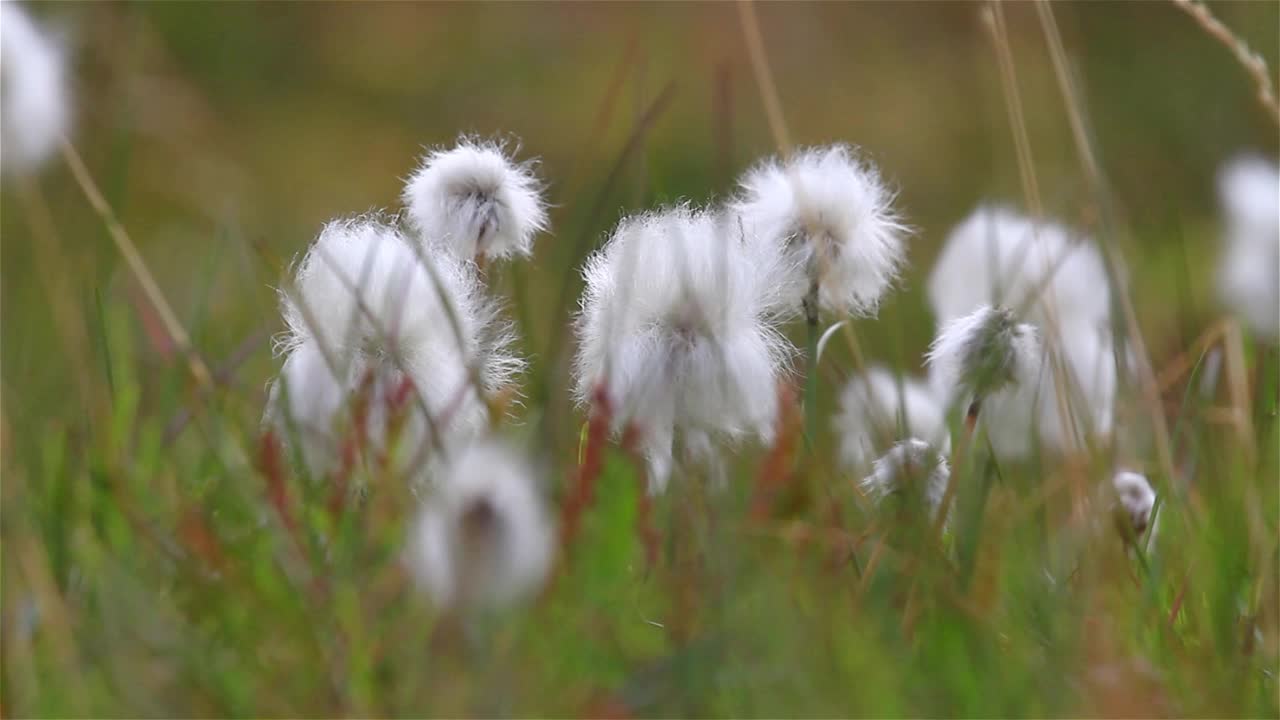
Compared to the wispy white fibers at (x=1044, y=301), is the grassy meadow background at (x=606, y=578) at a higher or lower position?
lower

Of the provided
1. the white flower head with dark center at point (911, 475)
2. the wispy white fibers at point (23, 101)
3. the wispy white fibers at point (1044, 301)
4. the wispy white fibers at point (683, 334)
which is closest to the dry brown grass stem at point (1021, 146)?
the wispy white fibers at point (1044, 301)

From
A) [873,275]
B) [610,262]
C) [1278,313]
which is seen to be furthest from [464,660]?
[1278,313]

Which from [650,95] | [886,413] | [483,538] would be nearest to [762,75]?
[886,413]

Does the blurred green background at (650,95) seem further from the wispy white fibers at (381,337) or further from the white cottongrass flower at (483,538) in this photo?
the white cottongrass flower at (483,538)

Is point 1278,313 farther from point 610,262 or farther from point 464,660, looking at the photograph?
point 464,660

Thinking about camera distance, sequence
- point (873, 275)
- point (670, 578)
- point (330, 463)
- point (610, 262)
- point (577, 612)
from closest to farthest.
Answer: point (577, 612)
point (670, 578)
point (330, 463)
point (610, 262)
point (873, 275)

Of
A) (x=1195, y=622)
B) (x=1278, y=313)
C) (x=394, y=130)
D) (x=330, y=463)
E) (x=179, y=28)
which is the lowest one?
(x=1195, y=622)

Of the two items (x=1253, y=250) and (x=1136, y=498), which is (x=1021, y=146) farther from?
(x=1253, y=250)
